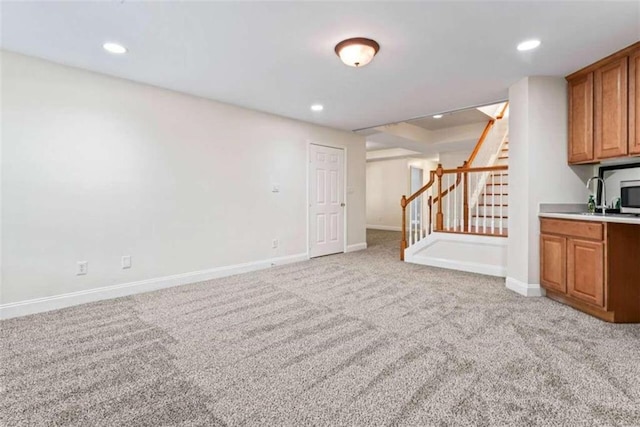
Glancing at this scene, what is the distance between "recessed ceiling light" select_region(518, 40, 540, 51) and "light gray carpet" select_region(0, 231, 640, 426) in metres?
2.37

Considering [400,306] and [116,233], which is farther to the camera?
[116,233]

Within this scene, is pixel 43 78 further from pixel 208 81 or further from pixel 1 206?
pixel 208 81

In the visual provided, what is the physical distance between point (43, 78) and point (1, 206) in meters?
1.26

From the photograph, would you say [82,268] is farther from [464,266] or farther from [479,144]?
[479,144]

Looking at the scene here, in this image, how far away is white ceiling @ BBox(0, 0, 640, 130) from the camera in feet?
7.04

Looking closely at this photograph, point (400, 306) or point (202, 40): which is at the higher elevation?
point (202, 40)

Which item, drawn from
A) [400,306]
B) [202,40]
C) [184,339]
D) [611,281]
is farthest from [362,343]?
[202,40]

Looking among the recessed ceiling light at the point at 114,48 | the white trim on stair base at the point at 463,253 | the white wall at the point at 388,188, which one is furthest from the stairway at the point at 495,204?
the recessed ceiling light at the point at 114,48

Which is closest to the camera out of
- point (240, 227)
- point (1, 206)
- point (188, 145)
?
point (1, 206)

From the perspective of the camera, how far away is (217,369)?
6.36ft

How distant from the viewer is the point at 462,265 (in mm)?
4492

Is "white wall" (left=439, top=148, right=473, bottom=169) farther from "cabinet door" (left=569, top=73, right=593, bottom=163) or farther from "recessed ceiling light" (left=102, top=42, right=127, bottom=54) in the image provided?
"recessed ceiling light" (left=102, top=42, right=127, bottom=54)

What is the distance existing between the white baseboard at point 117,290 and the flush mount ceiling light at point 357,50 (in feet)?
10.1

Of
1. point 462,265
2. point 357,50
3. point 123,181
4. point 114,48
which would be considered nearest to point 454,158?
point 462,265
